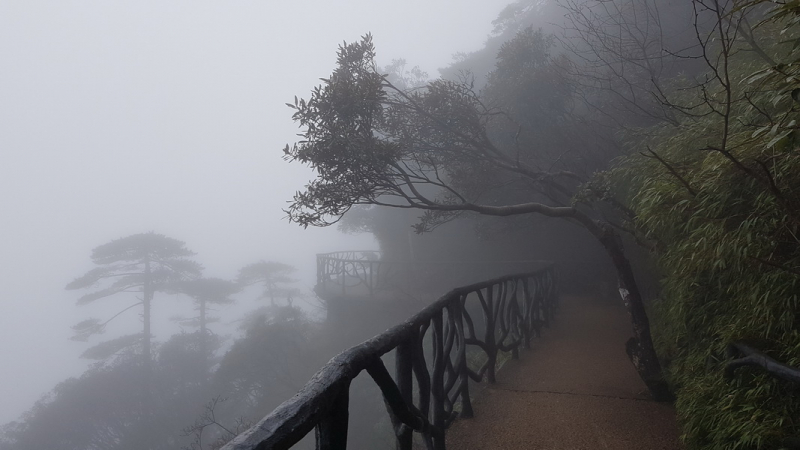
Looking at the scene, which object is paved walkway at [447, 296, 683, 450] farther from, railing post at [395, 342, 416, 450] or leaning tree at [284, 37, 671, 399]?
railing post at [395, 342, 416, 450]

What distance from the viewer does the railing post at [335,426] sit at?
147 cm

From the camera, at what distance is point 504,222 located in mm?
11898

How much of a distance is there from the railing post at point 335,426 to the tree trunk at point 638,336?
155 inches

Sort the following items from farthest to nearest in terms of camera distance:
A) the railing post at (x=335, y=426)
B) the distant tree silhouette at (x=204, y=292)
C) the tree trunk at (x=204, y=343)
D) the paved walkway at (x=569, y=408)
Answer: the distant tree silhouette at (x=204, y=292)
the tree trunk at (x=204, y=343)
the paved walkway at (x=569, y=408)
the railing post at (x=335, y=426)

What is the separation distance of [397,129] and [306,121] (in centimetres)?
232

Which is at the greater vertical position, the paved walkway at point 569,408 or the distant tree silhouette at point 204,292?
the paved walkway at point 569,408

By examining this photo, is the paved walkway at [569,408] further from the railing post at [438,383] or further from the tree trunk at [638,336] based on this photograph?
the railing post at [438,383]

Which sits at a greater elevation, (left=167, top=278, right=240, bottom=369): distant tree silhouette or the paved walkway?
the paved walkway

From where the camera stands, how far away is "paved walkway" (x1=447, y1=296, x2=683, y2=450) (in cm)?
346

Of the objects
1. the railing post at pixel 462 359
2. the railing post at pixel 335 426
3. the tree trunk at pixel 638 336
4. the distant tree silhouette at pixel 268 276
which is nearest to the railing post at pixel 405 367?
the railing post at pixel 335 426

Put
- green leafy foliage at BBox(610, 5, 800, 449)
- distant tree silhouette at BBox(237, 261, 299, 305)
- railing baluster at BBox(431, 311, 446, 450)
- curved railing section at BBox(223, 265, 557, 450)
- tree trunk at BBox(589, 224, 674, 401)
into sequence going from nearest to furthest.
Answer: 1. curved railing section at BBox(223, 265, 557, 450)
2. green leafy foliage at BBox(610, 5, 800, 449)
3. railing baluster at BBox(431, 311, 446, 450)
4. tree trunk at BBox(589, 224, 674, 401)
5. distant tree silhouette at BBox(237, 261, 299, 305)

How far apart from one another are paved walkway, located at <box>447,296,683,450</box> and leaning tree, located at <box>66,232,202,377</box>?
2275cm

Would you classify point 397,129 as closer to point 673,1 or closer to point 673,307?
point 673,307

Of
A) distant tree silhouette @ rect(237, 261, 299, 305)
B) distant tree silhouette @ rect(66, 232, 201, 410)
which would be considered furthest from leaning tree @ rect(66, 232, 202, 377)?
distant tree silhouette @ rect(237, 261, 299, 305)
